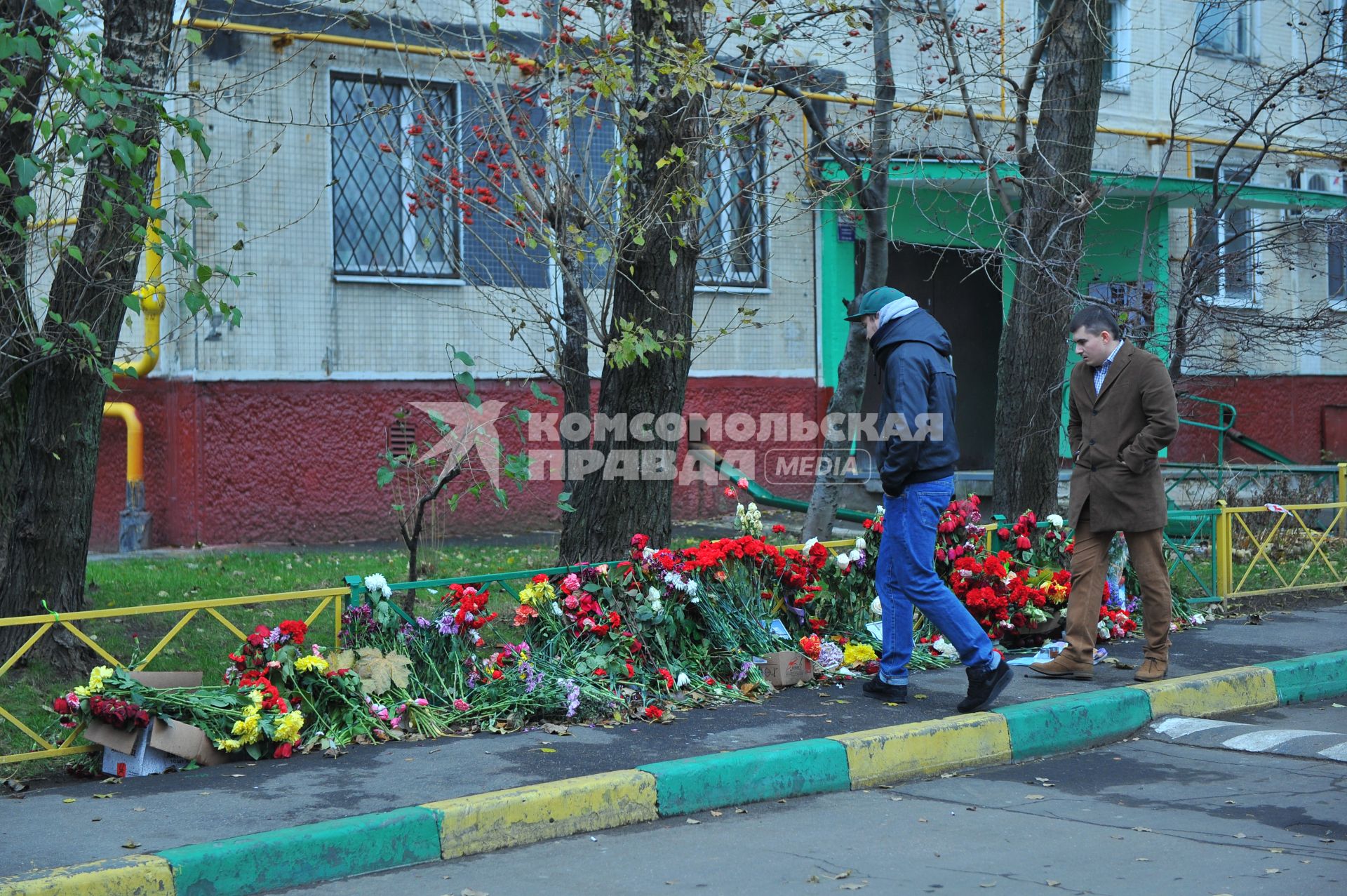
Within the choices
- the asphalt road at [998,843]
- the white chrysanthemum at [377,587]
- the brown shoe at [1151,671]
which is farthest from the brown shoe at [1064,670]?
the white chrysanthemum at [377,587]

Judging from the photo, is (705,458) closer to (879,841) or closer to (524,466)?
(524,466)

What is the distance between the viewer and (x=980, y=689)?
629cm

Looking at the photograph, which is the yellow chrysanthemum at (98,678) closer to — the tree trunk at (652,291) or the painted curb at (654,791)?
the painted curb at (654,791)

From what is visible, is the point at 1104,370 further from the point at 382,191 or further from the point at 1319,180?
the point at 1319,180

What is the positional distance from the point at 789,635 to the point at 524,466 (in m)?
1.68

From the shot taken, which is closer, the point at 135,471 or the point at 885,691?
the point at 885,691

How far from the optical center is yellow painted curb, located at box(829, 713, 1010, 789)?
569 centimetres

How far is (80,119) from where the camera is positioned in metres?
6.43


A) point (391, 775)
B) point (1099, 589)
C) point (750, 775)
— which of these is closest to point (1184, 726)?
point (1099, 589)

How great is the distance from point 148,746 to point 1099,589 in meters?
4.52

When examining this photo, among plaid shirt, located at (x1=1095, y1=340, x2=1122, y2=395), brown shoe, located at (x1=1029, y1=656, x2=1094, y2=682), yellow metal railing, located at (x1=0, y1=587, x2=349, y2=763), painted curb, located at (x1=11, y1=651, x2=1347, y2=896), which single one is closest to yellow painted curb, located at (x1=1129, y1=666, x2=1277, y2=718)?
painted curb, located at (x1=11, y1=651, x2=1347, y2=896)

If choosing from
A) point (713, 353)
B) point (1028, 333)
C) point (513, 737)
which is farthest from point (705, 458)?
point (513, 737)

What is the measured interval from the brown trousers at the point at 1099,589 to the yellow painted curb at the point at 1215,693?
0.67 ft

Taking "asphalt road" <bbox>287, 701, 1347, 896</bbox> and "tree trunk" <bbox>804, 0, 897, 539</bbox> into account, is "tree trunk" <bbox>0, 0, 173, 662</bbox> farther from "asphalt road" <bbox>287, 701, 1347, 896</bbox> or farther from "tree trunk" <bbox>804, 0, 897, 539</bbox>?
"tree trunk" <bbox>804, 0, 897, 539</bbox>
